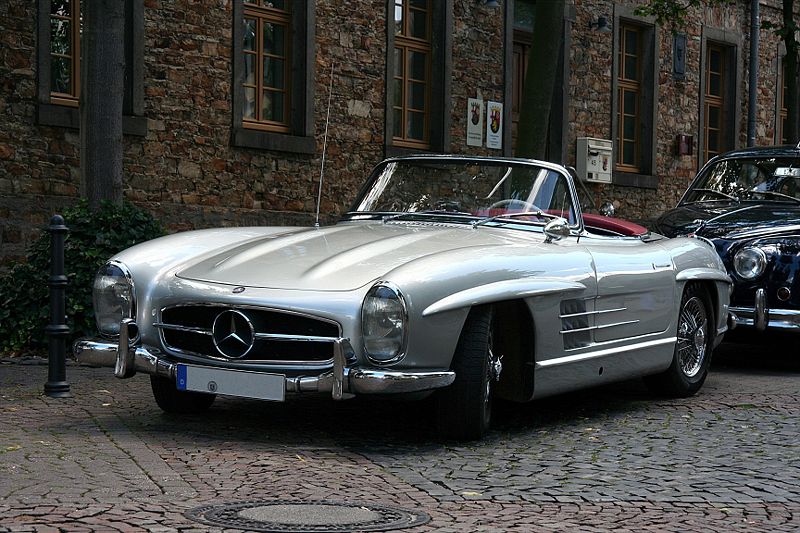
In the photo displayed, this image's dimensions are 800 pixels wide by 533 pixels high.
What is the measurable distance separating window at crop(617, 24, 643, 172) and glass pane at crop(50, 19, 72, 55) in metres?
11.5

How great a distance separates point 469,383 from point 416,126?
12705 millimetres

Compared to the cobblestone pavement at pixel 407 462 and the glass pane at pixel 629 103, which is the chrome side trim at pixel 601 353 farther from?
the glass pane at pixel 629 103

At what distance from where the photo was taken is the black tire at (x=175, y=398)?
7.34 m

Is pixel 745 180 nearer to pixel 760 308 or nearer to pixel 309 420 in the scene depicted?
pixel 760 308

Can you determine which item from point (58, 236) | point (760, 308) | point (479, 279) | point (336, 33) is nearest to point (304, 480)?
point (479, 279)

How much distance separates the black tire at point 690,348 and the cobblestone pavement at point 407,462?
221mm

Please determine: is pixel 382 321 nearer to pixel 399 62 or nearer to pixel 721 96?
pixel 399 62

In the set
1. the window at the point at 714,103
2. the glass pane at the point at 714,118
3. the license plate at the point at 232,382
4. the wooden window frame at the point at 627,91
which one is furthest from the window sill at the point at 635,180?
the license plate at the point at 232,382

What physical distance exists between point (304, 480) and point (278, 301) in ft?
3.22

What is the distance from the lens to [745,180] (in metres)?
12.1

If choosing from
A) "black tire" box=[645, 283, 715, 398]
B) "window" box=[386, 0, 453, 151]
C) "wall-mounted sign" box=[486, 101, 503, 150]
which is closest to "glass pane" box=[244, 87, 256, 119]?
"window" box=[386, 0, 453, 151]

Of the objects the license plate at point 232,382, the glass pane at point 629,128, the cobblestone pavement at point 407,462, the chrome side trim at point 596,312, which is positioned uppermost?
the glass pane at point 629,128

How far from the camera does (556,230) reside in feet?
25.2

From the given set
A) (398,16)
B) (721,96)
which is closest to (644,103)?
(721,96)
